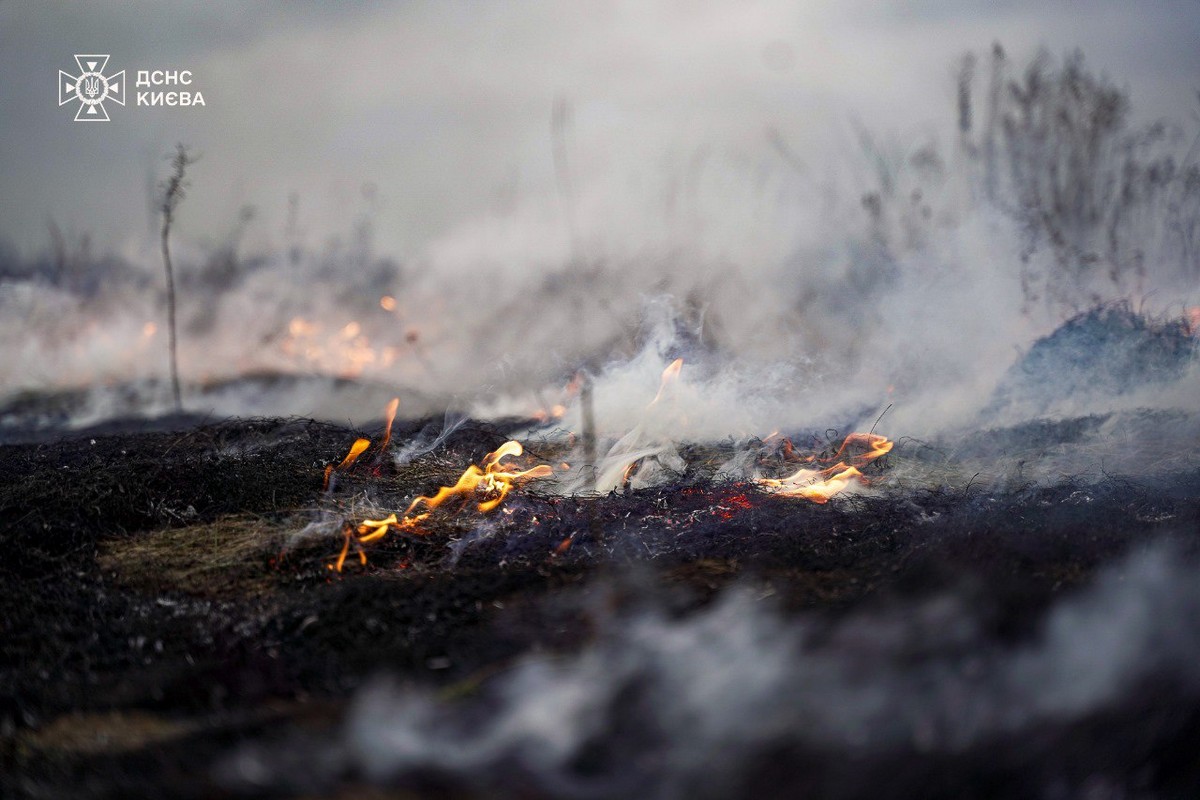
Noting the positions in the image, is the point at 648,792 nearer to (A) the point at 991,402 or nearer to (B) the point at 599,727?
(B) the point at 599,727

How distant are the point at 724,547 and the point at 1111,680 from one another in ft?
11.7

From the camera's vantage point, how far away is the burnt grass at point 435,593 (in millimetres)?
3830

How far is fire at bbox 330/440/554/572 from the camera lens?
7.96 m

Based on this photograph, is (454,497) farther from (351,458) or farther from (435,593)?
(435,593)

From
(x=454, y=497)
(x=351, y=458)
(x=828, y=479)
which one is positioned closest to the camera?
(x=454, y=497)

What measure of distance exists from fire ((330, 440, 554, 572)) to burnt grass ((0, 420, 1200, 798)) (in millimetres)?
165

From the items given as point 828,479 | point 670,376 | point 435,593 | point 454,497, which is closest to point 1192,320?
point 670,376

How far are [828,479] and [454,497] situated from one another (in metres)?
4.50

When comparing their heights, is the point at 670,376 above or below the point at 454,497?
above

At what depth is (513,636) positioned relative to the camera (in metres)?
5.09

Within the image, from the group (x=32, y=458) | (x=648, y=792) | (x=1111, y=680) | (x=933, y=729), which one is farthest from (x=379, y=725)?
(x=32, y=458)

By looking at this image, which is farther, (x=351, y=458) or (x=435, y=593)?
(x=351, y=458)

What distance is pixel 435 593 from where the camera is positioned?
243 inches

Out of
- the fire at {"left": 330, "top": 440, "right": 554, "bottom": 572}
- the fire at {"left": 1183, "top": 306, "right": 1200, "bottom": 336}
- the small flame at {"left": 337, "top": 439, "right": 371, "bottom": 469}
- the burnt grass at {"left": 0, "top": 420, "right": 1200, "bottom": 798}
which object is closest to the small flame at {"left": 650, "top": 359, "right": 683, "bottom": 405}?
the fire at {"left": 330, "top": 440, "right": 554, "bottom": 572}
